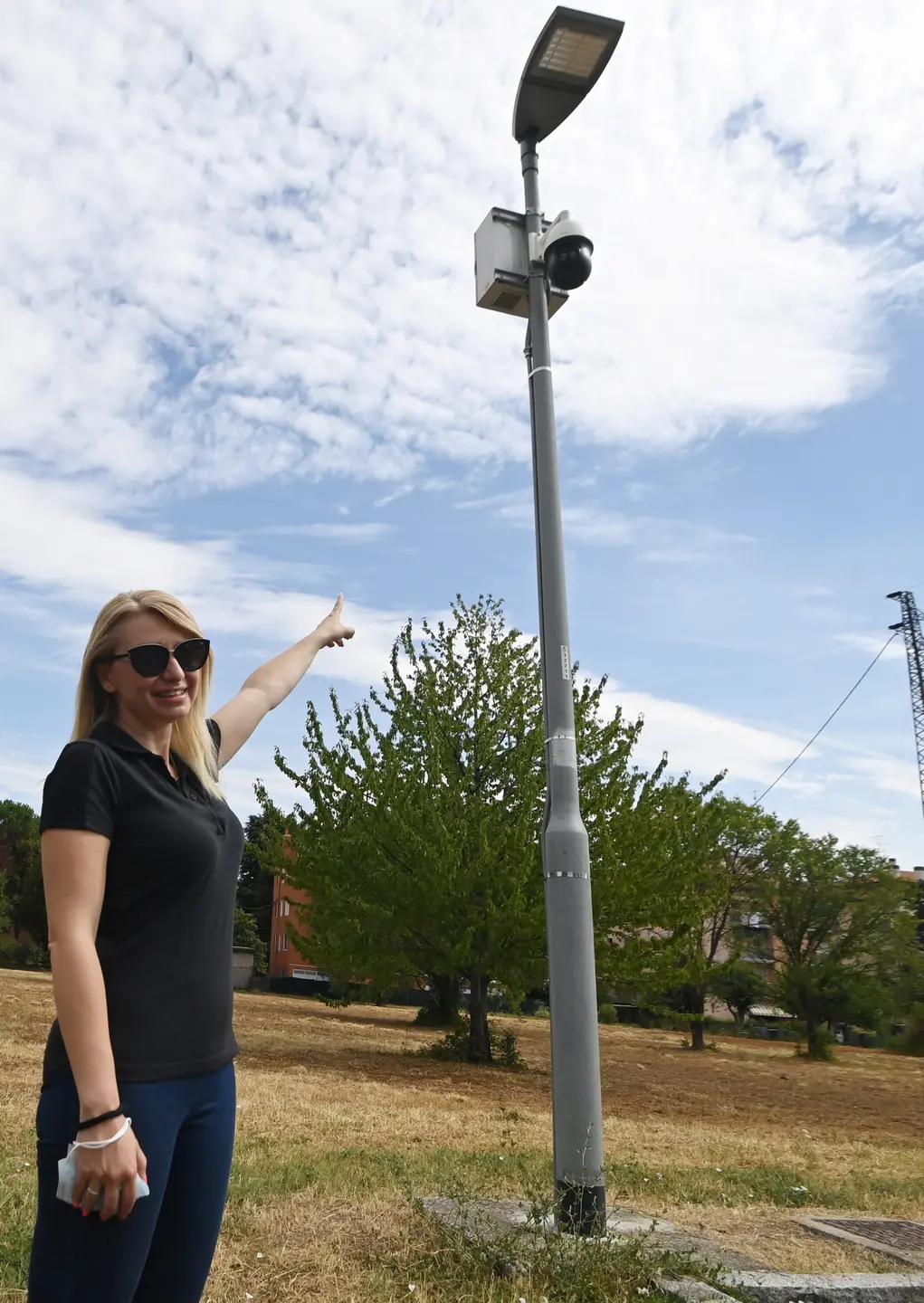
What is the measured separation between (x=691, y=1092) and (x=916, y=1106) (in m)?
3.68

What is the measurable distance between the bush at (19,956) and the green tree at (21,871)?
3.00ft

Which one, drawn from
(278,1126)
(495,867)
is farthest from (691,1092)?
(278,1126)

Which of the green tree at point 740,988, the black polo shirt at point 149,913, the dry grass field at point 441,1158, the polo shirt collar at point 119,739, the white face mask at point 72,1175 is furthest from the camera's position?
the green tree at point 740,988

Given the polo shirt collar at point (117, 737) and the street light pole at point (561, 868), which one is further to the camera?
the street light pole at point (561, 868)

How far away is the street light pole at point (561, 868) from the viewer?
442cm

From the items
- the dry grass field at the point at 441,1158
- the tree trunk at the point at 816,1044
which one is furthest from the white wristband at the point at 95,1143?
the tree trunk at the point at 816,1044

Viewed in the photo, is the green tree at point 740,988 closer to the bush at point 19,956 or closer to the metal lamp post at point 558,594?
the bush at point 19,956

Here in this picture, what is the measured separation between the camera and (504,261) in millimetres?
Result: 5832

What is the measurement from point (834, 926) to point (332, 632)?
34089 millimetres

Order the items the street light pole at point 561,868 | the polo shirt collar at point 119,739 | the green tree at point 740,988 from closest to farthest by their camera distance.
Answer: the polo shirt collar at point 119,739 < the street light pole at point 561,868 < the green tree at point 740,988

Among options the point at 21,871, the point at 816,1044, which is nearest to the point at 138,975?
the point at 816,1044

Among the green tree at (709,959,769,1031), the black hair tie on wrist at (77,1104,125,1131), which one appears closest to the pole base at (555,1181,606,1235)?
the black hair tie on wrist at (77,1104,125,1131)

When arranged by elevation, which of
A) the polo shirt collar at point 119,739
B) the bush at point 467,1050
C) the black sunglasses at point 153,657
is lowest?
the bush at point 467,1050

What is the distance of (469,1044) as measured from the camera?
16062mm
